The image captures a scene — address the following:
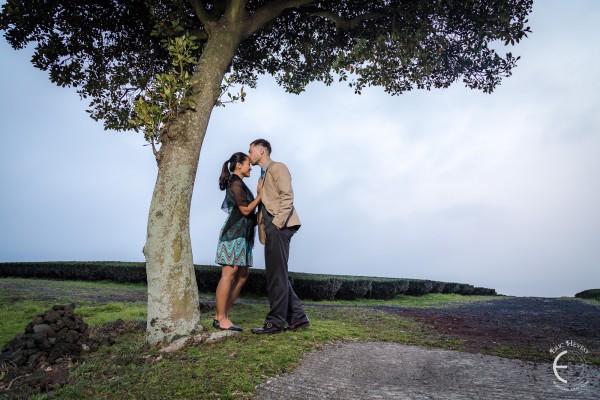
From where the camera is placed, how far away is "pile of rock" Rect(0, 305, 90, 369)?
562cm

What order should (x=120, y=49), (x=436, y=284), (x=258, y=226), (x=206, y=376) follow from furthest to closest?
(x=436, y=284) < (x=120, y=49) < (x=258, y=226) < (x=206, y=376)

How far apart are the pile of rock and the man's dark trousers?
282cm

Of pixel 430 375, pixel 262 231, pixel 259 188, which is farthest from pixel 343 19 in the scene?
pixel 430 375

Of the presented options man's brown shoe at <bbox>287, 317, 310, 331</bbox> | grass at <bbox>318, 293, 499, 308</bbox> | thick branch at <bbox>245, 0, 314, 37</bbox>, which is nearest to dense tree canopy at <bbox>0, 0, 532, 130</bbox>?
thick branch at <bbox>245, 0, 314, 37</bbox>

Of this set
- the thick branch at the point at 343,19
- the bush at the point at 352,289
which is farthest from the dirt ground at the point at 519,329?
the thick branch at the point at 343,19

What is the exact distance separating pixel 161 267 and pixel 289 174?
2.24 meters

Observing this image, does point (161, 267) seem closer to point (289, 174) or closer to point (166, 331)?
point (166, 331)

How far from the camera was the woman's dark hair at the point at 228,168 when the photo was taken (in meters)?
6.09

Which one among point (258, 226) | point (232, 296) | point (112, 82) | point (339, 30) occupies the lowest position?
point (232, 296)

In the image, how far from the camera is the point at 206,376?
4.30 m

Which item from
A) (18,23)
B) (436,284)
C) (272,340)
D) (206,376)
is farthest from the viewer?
(436,284)

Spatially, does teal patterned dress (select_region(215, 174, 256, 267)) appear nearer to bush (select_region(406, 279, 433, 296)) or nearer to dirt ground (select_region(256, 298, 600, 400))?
dirt ground (select_region(256, 298, 600, 400))

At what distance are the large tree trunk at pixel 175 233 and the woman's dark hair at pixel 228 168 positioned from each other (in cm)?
48

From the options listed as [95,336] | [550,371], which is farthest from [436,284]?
[95,336]
